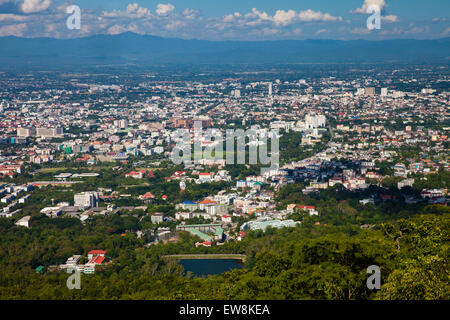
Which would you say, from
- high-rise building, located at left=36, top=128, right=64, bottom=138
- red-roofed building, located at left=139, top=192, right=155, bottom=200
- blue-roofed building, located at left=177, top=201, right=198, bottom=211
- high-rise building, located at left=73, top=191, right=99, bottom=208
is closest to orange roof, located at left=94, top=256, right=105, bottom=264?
blue-roofed building, located at left=177, top=201, right=198, bottom=211

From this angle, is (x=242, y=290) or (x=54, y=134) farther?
(x=54, y=134)

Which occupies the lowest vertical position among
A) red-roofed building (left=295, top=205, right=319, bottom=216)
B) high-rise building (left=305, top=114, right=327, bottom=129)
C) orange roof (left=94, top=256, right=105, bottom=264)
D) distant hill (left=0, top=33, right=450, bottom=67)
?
orange roof (left=94, top=256, right=105, bottom=264)

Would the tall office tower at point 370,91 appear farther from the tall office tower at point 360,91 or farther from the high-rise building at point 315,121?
the high-rise building at point 315,121

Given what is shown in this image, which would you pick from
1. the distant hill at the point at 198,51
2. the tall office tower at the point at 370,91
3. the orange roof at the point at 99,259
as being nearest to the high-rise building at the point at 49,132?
the orange roof at the point at 99,259

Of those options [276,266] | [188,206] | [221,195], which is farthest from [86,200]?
[276,266]

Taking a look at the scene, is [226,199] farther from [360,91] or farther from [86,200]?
[360,91]

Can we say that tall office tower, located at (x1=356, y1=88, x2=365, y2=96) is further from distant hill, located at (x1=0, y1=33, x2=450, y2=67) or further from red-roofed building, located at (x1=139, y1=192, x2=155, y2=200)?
distant hill, located at (x1=0, y1=33, x2=450, y2=67)
